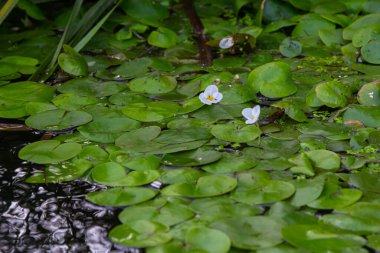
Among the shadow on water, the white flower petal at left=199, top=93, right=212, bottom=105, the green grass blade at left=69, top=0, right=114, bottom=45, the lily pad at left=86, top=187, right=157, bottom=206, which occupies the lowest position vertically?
the shadow on water

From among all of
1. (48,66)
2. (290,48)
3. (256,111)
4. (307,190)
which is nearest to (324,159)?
(307,190)

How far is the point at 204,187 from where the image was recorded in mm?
1574

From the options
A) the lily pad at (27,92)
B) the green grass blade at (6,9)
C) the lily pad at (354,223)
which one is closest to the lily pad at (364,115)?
the lily pad at (354,223)

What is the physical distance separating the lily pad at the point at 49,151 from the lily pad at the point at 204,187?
1.13ft

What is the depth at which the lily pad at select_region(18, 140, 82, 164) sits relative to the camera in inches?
68.8

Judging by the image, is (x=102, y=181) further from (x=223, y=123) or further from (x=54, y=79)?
(x=54, y=79)

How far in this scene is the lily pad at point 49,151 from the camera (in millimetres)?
1748

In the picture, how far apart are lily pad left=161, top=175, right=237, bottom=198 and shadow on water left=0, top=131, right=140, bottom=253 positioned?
16cm

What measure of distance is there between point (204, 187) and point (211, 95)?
19.3 inches

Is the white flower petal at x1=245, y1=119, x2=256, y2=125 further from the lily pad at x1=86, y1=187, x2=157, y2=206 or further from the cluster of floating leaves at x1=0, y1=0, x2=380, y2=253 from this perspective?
the lily pad at x1=86, y1=187, x2=157, y2=206

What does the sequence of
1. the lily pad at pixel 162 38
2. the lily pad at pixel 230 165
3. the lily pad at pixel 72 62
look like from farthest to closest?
1. the lily pad at pixel 162 38
2. the lily pad at pixel 72 62
3. the lily pad at pixel 230 165

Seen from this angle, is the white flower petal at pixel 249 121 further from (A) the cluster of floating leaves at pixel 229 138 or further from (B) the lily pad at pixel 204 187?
(B) the lily pad at pixel 204 187

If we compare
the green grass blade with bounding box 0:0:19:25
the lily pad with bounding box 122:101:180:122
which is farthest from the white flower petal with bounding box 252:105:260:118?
the green grass blade with bounding box 0:0:19:25

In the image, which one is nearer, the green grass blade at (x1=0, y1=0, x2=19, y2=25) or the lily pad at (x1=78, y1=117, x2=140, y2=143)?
the lily pad at (x1=78, y1=117, x2=140, y2=143)
